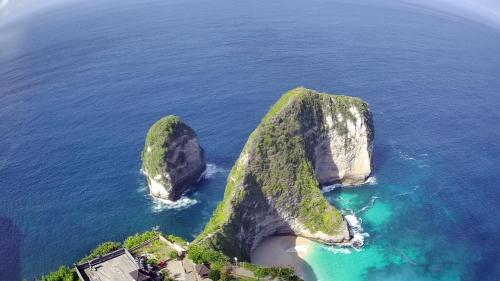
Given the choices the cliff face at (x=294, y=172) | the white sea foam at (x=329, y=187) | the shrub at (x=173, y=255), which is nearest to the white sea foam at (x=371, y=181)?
the cliff face at (x=294, y=172)

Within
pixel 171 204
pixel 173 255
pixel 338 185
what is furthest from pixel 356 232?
pixel 173 255

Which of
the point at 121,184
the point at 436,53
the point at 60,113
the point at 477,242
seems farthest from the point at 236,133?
the point at 436,53

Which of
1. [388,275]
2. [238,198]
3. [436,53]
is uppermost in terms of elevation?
[436,53]

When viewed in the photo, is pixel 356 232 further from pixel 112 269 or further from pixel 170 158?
pixel 112 269

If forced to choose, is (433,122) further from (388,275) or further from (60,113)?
(60,113)

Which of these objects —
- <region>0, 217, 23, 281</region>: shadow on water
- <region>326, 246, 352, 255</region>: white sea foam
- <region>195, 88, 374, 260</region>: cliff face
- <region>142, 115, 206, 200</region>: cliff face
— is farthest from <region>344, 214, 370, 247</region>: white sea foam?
<region>0, 217, 23, 281</region>: shadow on water

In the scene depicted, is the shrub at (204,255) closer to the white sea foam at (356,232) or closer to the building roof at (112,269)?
the building roof at (112,269)

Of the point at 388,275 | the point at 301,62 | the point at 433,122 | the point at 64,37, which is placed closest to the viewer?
the point at 388,275
